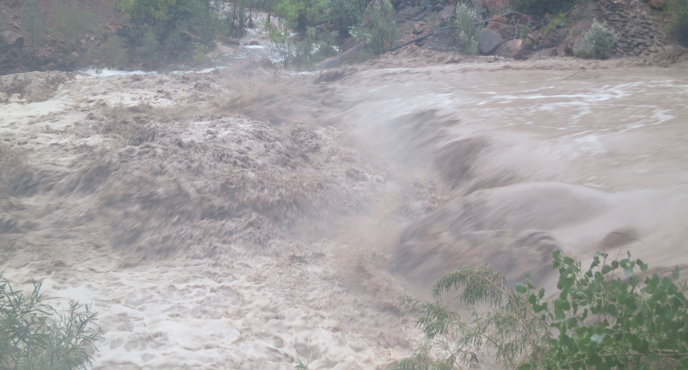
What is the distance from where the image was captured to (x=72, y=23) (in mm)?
15547

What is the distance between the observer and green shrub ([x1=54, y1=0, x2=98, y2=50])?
15258 mm

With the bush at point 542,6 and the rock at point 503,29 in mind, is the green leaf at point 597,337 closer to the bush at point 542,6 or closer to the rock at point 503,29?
the rock at point 503,29

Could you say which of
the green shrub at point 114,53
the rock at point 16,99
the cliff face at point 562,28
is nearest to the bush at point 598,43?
the cliff face at point 562,28

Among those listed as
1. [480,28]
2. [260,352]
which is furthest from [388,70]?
[260,352]

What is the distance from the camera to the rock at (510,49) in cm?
1220

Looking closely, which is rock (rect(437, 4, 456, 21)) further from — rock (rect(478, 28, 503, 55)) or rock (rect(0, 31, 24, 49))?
rock (rect(0, 31, 24, 49))

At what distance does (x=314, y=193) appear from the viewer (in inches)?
230

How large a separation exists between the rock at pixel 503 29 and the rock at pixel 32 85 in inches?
438

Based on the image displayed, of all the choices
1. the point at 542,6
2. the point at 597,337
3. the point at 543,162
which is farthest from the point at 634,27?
the point at 597,337

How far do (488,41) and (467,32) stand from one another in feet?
2.04

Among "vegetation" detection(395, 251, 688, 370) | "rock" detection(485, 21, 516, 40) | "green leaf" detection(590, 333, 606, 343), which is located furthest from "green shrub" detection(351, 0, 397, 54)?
"green leaf" detection(590, 333, 606, 343)

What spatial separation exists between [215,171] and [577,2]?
12199 mm

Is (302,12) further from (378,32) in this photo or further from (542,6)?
(542,6)

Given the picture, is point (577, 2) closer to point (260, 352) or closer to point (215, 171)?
point (215, 171)
